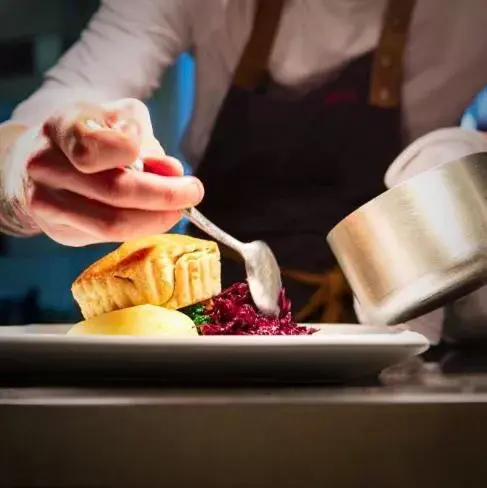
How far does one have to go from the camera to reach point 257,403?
1.69 feet

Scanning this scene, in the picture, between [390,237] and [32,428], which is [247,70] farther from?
[32,428]

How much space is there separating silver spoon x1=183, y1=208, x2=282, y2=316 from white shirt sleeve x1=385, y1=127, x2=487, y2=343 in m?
0.32

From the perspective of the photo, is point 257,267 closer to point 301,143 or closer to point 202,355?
point 301,143

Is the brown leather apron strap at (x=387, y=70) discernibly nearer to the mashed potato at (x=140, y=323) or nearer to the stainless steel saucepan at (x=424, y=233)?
the stainless steel saucepan at (x=424, y=233)

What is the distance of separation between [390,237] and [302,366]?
0.84 feet

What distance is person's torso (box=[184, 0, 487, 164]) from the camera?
1.28 m

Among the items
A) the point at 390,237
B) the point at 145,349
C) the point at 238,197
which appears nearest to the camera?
the point at 145,349

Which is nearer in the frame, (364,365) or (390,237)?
(364,365)

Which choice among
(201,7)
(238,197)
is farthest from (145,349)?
(201,7)

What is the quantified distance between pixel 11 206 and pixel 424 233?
0.62m

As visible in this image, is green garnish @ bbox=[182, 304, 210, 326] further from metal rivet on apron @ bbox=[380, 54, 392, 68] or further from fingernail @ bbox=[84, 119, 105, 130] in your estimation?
metal rivet on apron @ bbox=[380, 54, 392, 68]

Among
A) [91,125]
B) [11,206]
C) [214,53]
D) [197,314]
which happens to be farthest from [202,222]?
[214,53]

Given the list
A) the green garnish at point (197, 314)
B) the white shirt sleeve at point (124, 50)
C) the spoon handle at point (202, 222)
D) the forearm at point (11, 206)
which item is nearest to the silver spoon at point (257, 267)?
the spoon handle at point (202, 222)

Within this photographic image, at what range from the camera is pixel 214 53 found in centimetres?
128
